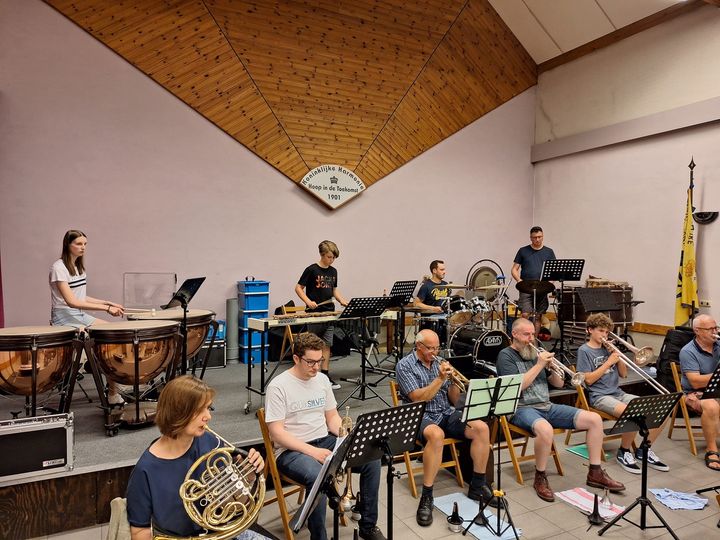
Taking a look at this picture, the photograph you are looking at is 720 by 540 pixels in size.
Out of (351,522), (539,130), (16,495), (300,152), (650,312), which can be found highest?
(539,130)

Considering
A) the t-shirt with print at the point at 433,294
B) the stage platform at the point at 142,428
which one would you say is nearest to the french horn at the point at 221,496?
the stage platform at the point at 142,428

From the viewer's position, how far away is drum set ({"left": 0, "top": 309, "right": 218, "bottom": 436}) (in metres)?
4.06

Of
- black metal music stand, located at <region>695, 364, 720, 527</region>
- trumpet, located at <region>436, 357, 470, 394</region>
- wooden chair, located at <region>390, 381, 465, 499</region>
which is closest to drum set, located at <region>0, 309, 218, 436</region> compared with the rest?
wooden chair, located at <region>390, 381, 465, 499</region>

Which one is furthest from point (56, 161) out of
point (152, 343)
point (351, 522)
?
point (351, 522)

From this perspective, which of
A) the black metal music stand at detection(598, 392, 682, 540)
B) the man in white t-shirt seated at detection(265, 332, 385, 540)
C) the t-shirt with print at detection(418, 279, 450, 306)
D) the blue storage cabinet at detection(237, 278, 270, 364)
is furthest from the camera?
the blue storage cabinet at detection(237, 278, 270, 364)

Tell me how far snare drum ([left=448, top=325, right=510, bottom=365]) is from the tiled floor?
4.52 ft

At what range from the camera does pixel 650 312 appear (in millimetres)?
8656

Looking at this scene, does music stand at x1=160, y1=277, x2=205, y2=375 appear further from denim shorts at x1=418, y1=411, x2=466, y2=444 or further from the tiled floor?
denim shorts at x1=418, y1=411, x2=466, y2=444

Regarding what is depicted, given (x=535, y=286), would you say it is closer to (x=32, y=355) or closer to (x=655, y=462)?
(x=655, y=462)

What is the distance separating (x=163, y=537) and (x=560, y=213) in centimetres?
958

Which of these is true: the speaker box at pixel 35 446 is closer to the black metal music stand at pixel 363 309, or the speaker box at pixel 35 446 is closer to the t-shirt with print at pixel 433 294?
the black metal music stand at pixel 363 309

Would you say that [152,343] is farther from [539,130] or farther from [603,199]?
[539,130]

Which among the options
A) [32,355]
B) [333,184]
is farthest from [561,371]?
[333,184]

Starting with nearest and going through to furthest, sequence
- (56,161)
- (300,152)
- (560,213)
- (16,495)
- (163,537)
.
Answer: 1. (163,537)
2. (16,495)
3. (56,161)
4. (300,152)
5. (560,213)
